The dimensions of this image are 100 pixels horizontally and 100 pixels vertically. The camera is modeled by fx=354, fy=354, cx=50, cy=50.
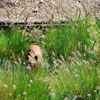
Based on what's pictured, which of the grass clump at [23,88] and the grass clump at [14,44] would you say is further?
the grass clump at [14,44]

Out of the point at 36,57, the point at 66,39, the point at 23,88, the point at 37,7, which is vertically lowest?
the point at 23,88

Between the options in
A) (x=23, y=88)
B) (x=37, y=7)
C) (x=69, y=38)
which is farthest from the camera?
(x=37, y=7)

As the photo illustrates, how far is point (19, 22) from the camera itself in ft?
22.6

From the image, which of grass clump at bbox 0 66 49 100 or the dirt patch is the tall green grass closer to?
the dirt patch

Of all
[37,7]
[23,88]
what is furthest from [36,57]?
[37,7]

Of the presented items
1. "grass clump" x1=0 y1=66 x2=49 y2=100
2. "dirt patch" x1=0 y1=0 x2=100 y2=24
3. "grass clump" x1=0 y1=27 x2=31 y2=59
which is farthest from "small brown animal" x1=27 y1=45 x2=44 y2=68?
"dirt patch" x1=0 y1=0 x2=100 y2=24

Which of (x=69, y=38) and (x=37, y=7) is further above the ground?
(x=37, y=7)

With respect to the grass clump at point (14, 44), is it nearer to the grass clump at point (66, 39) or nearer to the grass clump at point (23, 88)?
the grass clump at point (66, 39)

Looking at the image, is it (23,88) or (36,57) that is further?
(36,57)

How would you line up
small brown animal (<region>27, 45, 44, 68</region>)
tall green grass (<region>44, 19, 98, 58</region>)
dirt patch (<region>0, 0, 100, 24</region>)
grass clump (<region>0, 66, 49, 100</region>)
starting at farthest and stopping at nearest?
dirt patch (<region>0, 0, 100, 24</region>) → tall green grass (<region>44, 19, 98, 58</region>) → small brown animal (<region>27, 45, 44, 68</region>) → grass clump (<region>0, 66, 49, 100</region>)

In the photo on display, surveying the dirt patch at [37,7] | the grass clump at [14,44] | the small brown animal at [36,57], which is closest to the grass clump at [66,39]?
the grass clump at [14,44]

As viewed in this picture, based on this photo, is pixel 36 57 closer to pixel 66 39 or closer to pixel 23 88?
pixel 66 39

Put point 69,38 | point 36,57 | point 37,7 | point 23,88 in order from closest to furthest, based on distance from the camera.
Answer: point 23,88 < point 36,57 < point 69,38 < point 37,7

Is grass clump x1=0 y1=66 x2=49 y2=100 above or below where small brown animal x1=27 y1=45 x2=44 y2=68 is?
below
